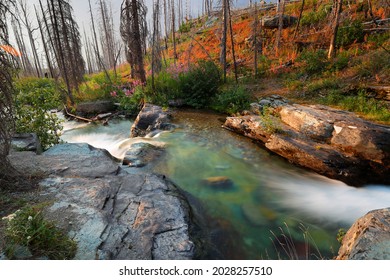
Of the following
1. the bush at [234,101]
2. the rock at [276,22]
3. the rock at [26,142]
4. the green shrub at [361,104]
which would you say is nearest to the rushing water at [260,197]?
the rock at [26,142]

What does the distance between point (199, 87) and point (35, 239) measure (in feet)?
35.1

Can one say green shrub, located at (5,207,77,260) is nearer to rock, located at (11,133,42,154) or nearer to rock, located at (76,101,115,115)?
rock, located at (11,133,42,154)

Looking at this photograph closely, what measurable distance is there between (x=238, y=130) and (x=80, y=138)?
23.1ft

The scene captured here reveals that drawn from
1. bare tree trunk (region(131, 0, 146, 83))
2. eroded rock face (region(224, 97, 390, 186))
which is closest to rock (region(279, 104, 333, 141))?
eroded rock face (region(224, 97, 390, 186))

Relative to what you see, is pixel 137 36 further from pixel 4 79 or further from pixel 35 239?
pixel 35 239

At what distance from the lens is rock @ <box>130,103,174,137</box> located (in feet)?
31.4

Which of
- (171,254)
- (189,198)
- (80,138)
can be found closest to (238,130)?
(189,198)

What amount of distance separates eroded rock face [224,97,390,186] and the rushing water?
327 millimetres

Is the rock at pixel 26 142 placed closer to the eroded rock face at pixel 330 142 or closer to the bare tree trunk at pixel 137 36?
the eroded rock face at pixel 330 142

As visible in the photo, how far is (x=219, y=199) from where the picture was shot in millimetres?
5008

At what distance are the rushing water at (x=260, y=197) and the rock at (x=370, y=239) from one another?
0.97 m

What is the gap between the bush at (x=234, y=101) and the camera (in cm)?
1045

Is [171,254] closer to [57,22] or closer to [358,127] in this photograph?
[358,127]

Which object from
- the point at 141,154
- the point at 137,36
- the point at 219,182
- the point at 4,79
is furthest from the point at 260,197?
the point at 137,36
